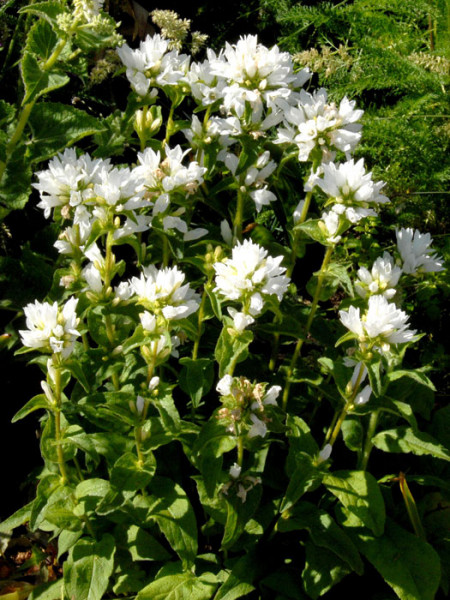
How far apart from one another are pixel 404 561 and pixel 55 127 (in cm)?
182

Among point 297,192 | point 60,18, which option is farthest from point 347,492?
point 60,18

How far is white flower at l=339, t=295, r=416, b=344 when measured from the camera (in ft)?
5.79

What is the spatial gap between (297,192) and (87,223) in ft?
2.93

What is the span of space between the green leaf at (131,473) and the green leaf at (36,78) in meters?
1.14

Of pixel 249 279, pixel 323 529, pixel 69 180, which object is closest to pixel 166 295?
pixel 249 279

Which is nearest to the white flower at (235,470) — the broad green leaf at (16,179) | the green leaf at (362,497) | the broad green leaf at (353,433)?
the green leaf at (362,497)

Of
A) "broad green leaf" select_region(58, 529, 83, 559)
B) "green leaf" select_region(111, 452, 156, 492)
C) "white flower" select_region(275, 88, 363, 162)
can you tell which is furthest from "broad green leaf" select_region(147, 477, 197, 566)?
"white flower" select_region(275, 88, 363, 162)

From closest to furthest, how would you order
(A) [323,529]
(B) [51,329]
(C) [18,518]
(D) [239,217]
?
(B) [51,329] < (A) [323,529] < (C) [18,518] < (D) [239,217]

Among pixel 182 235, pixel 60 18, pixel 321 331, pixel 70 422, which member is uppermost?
pixel 60 18

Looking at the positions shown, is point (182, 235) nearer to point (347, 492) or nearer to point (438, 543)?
point (347, 492)

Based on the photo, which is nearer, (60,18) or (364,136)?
(60,18)

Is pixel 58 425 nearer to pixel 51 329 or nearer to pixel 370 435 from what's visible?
pixel 51 329

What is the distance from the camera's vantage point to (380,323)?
1764 millimetres

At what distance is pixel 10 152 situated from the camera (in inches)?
87.6
